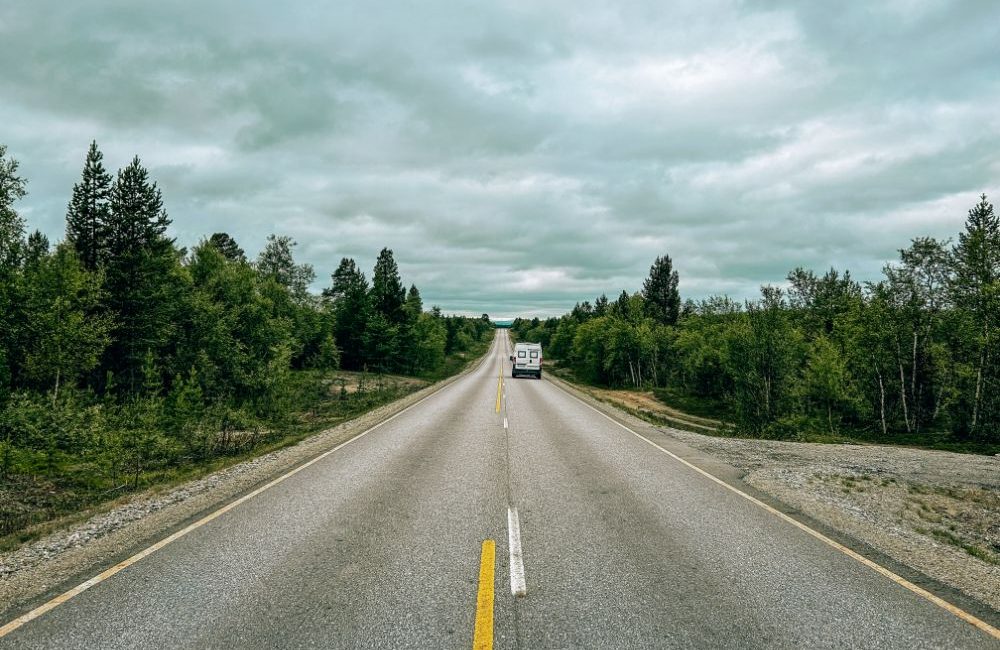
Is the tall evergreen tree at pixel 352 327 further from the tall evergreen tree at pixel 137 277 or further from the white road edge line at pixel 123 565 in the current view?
the white road edge line at pixel 123 565

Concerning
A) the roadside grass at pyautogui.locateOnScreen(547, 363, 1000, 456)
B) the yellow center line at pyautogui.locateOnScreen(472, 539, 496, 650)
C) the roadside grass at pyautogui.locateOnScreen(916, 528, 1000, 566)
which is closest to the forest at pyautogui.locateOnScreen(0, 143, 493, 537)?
the yellow center line at pyautogui.locateOnScreen(472, 539, 496, 650)

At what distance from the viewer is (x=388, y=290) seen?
6234cm

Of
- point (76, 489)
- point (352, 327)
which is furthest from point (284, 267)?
point (76, 489)

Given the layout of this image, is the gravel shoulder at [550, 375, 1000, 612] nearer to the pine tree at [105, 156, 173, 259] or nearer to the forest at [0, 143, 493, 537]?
the forest at [0, 143, 493, 537]

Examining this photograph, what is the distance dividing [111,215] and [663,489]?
3595 centimetres

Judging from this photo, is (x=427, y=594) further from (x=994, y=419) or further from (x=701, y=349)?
(x=701, y=349)

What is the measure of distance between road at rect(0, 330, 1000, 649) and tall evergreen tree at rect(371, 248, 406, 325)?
52.5 m

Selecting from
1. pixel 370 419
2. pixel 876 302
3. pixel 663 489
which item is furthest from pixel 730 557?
pixel 876 302

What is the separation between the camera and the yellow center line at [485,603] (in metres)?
4.19

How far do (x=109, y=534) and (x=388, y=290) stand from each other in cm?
5658

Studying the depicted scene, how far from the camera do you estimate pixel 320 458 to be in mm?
12344

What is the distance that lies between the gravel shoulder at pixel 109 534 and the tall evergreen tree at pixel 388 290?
4974 centimetres

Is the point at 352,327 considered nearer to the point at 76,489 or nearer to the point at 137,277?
the point at 137,277

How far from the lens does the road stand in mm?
4340
